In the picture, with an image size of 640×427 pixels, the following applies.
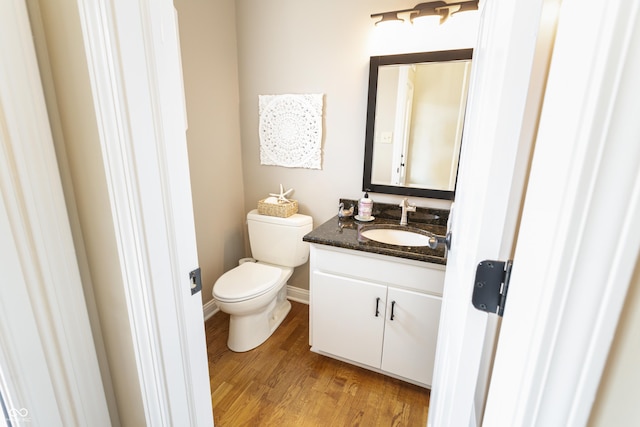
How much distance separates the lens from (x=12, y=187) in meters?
0.62

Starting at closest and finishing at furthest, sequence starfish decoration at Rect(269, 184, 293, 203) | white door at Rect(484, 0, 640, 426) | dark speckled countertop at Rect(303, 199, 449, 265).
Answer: white door at Rect(484, 0, 640, 426) → dark speckled countertop at Rect(303, 199, 449, 265) → starfish decoration at Rect(269, 184, 293, 203)

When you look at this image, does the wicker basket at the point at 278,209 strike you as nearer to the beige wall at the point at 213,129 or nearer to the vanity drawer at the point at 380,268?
the beige wall at the point at 213,129

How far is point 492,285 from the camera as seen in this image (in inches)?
19.5

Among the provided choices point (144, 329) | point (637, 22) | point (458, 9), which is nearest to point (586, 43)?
point (637, 22)

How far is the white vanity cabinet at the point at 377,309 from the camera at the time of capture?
4.74 ft

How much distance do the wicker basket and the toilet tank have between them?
0.09 ft

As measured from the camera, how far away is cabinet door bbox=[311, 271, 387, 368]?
61.5 inches

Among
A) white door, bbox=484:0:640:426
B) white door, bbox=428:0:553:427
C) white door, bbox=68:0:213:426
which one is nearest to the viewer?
white door, bbox=484:0:640:426

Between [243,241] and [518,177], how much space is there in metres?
2.25

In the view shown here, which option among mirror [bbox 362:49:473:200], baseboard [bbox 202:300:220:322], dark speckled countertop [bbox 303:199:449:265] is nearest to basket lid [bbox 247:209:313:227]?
dark speckled countertop [bbox 303:199:449:265]

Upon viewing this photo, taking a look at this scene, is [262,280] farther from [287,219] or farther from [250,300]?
[287,219]

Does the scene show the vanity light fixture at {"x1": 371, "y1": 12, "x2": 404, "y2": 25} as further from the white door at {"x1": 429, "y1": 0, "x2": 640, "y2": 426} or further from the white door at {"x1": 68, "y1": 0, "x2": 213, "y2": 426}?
the white door at {"x1": 429, "y1": 0, "x2": 640, "y2": 426}

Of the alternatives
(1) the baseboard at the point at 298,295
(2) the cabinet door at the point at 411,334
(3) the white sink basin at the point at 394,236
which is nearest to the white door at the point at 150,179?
(2) the cabinet door at the point at 411,334

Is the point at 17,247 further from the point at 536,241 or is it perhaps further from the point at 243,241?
the point at 243,241
